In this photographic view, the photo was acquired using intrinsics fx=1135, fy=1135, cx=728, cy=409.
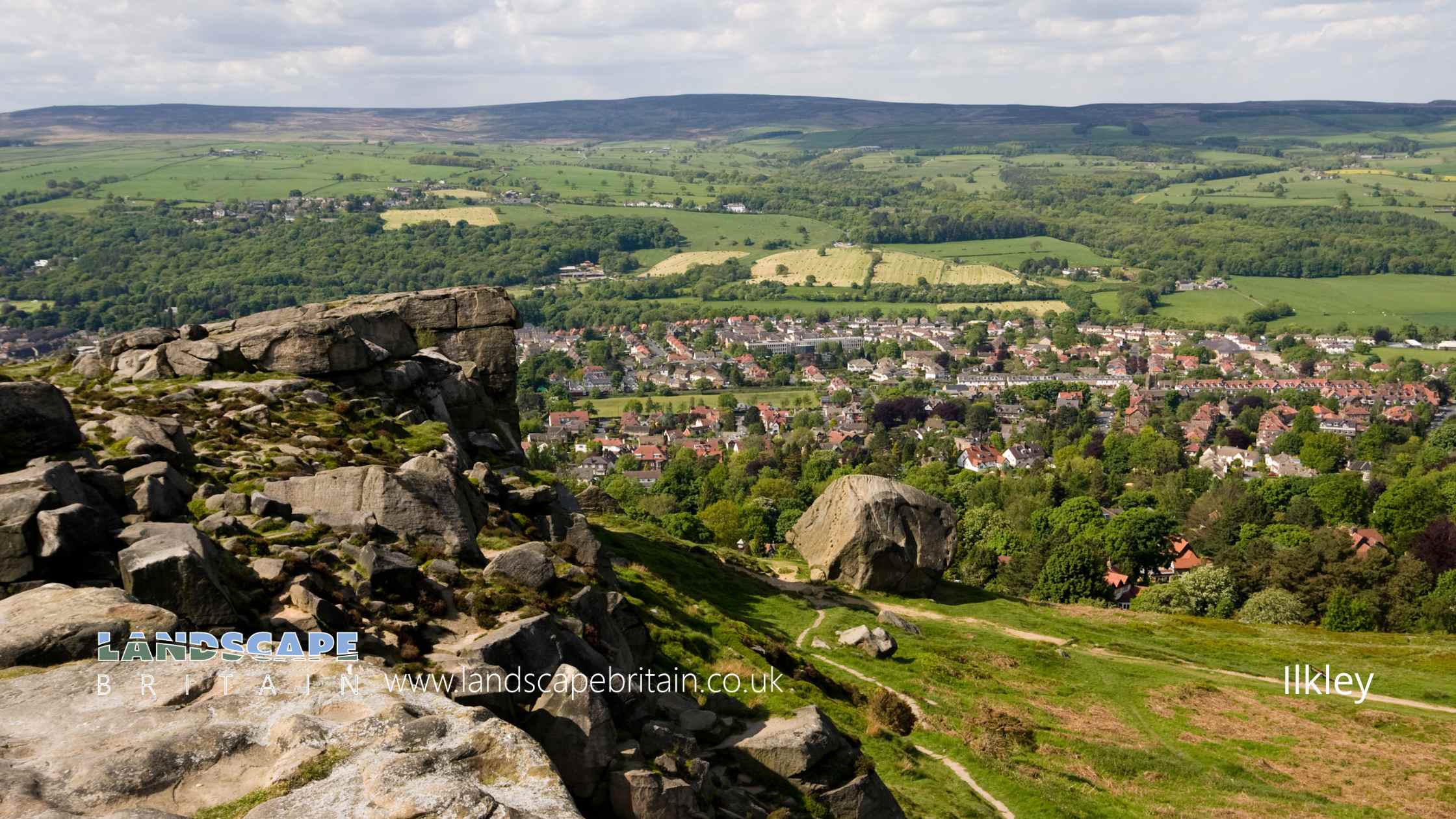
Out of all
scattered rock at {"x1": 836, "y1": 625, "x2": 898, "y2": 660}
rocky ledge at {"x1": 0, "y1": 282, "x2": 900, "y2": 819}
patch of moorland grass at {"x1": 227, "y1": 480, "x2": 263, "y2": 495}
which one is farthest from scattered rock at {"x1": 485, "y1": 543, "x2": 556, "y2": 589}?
scattered rock at {"x1": 836, "y1": 625, "x2": 898, "y2": 660}

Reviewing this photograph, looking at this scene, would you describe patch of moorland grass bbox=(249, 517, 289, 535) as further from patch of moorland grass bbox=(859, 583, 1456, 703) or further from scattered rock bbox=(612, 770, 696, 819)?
patch of moorland grass bbox=(859, 583, 1456, 703)

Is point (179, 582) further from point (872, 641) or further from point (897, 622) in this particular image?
point (897, 622)

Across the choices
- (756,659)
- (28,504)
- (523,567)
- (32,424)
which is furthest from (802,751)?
(32,424)

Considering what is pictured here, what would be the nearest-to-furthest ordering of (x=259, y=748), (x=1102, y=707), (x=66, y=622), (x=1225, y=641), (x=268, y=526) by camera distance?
(x=259, y=748), (x=66, y=622), (x=268, y=526), (x=1102, y=707), (x=1225, y=641)

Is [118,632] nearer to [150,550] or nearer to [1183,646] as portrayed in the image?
[150,550]

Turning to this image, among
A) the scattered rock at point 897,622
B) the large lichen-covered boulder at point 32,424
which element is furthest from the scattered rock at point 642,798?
the scattered rock at point 897,622

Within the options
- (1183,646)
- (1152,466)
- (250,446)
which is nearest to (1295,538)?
(1183,646)
